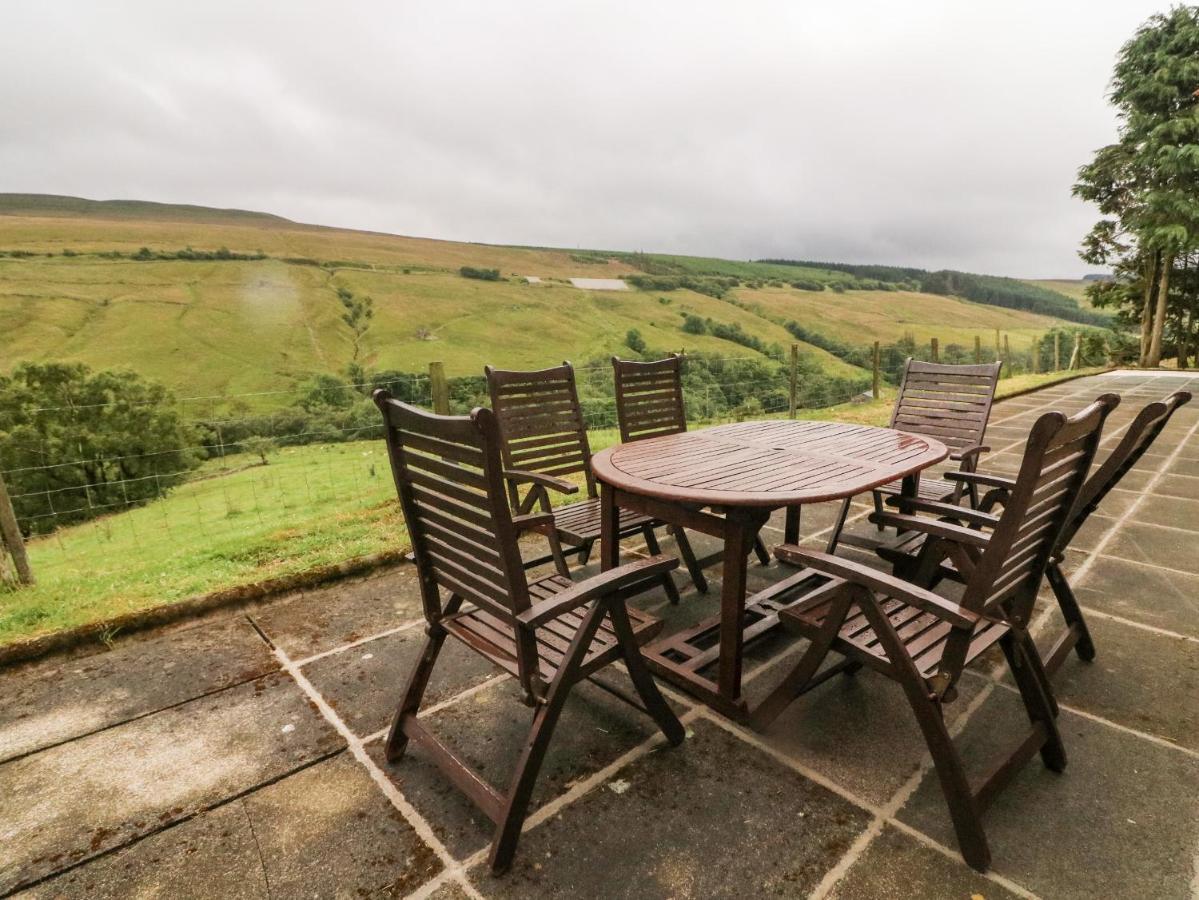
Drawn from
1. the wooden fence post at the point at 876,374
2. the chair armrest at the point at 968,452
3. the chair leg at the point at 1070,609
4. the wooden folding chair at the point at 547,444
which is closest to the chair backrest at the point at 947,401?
the chair armrest at the point at 968,452

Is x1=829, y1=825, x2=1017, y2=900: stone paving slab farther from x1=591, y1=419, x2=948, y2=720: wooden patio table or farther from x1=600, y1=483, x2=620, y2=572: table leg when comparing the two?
x1=600, y1=483, x2=620, y2=572: table leg

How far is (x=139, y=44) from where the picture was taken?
5497cm

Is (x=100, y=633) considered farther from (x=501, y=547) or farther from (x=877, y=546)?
(x=877, y=546)

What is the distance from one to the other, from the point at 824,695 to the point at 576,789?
104 centimetres

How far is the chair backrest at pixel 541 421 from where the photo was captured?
3.29 meters

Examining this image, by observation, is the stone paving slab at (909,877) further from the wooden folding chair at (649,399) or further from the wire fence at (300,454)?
the wire fence at (300,454)

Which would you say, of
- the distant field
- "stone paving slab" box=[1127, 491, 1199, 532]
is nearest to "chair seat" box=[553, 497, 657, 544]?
"stone paving slab" box=[1127, 491, 1199, 532]

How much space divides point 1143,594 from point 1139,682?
0.98 meters

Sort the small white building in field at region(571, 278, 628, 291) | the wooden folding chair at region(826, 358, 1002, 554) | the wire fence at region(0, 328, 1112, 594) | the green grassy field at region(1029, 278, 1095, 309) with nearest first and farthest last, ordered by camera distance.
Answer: the wooden folding chair at region(826, 358, 1002, 554) < the wire fence at region(0, 328, 1112, 594) < the small white building in field at region(571, 278, 628, 291) < the green grassy field at region(1029, 278, 1095, 309)

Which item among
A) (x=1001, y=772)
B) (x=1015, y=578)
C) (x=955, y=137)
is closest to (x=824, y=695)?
(x=1001, y=772)

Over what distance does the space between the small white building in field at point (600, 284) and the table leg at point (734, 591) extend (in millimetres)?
55103

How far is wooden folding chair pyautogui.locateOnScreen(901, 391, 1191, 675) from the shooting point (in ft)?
6.14

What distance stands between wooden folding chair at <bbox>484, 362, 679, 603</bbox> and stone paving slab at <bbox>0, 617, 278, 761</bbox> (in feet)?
4.64

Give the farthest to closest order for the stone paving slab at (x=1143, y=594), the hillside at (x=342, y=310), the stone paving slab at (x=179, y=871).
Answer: the hillside at (x=342, y=310), the stone paving slab at (x=1143, y=594), the stone paving slab at (x=179, y=871)
